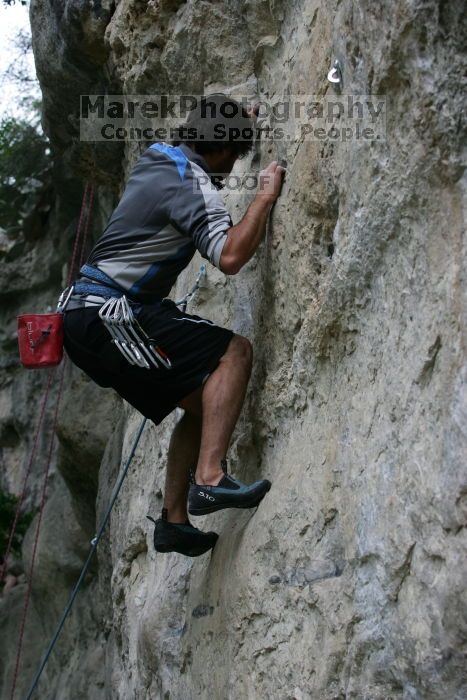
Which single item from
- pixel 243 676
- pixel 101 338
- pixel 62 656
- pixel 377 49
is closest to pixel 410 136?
pixel 377 49

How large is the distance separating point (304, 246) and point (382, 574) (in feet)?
4.46

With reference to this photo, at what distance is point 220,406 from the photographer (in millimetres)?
3820

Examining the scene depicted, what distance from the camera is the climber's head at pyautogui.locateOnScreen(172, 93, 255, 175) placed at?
4039 millimetres

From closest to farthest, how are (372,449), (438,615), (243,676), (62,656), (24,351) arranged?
(438,615), (372,449), (243,676), (24,351), (62,656)

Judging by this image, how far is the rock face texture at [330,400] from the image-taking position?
280cm

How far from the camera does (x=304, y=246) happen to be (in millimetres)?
3756

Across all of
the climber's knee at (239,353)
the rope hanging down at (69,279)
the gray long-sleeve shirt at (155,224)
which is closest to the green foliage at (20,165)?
the rope hanging down at (69,279)

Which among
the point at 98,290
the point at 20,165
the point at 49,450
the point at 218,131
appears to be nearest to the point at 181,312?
the point at 98,290

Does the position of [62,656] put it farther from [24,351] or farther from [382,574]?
[382,574]

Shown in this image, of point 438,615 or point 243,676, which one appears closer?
point 438,615

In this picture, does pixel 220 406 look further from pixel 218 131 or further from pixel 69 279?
pixel 69 279

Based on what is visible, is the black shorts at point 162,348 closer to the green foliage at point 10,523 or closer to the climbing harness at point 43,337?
the climbing harness at point 43,337

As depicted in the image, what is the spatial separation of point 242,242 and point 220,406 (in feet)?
2.10

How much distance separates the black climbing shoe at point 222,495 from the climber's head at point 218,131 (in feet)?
4.34
